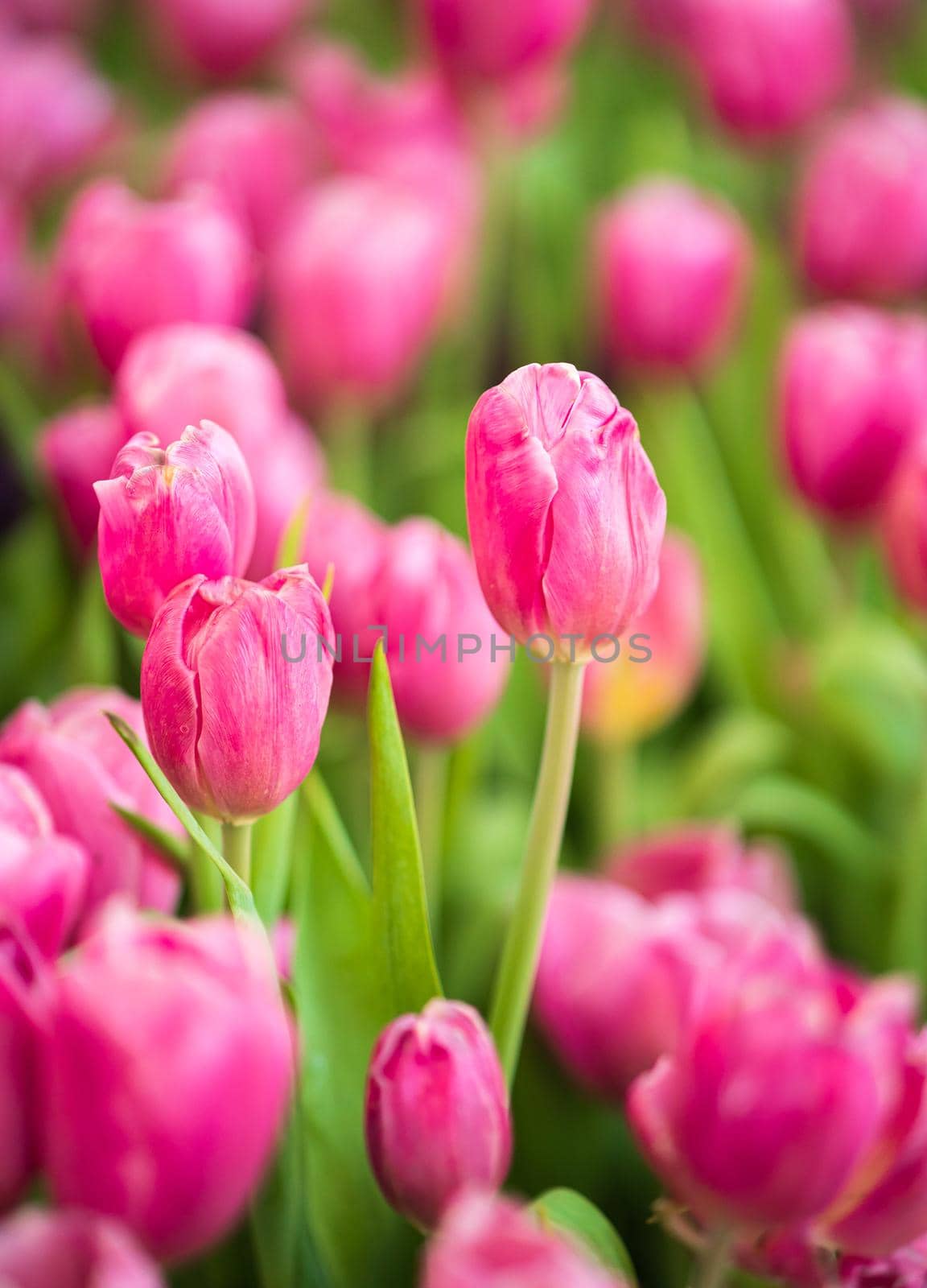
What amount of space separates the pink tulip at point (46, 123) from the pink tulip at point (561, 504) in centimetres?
58

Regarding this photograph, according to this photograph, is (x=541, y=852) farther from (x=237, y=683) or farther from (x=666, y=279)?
(x=666, y=279)

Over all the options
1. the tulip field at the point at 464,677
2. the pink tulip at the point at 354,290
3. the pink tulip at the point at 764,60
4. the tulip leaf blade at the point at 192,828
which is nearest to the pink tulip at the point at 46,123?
the tulip field at the point at 464,677

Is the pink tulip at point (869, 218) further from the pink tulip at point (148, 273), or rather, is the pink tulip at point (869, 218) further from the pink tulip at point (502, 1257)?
the pink tulip at point (502, 1257)

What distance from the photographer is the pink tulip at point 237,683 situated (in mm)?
263

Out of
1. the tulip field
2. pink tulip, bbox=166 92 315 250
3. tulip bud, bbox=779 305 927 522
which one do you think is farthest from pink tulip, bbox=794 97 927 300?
pink tulip, bbox=166 92 315 250

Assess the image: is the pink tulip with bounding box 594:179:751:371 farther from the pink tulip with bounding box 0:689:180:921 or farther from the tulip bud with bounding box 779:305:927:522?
the pink tulip with bounding box 0:689:180:921

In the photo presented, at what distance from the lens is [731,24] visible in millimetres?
771

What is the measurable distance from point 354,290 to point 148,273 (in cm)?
14

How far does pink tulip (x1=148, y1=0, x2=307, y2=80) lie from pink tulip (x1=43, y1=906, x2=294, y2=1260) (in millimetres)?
802

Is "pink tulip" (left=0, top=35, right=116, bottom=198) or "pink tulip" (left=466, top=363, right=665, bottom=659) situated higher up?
"pink tulip" (left=0, top=35, right=116, bottom=198)

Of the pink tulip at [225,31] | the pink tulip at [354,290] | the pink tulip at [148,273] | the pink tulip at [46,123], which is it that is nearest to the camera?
the pink tulip at [148,273]

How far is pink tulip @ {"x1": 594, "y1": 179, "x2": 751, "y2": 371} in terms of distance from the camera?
2.03ft

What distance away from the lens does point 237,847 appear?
0.97 ft

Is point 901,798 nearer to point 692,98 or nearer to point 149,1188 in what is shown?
point 149,1188
